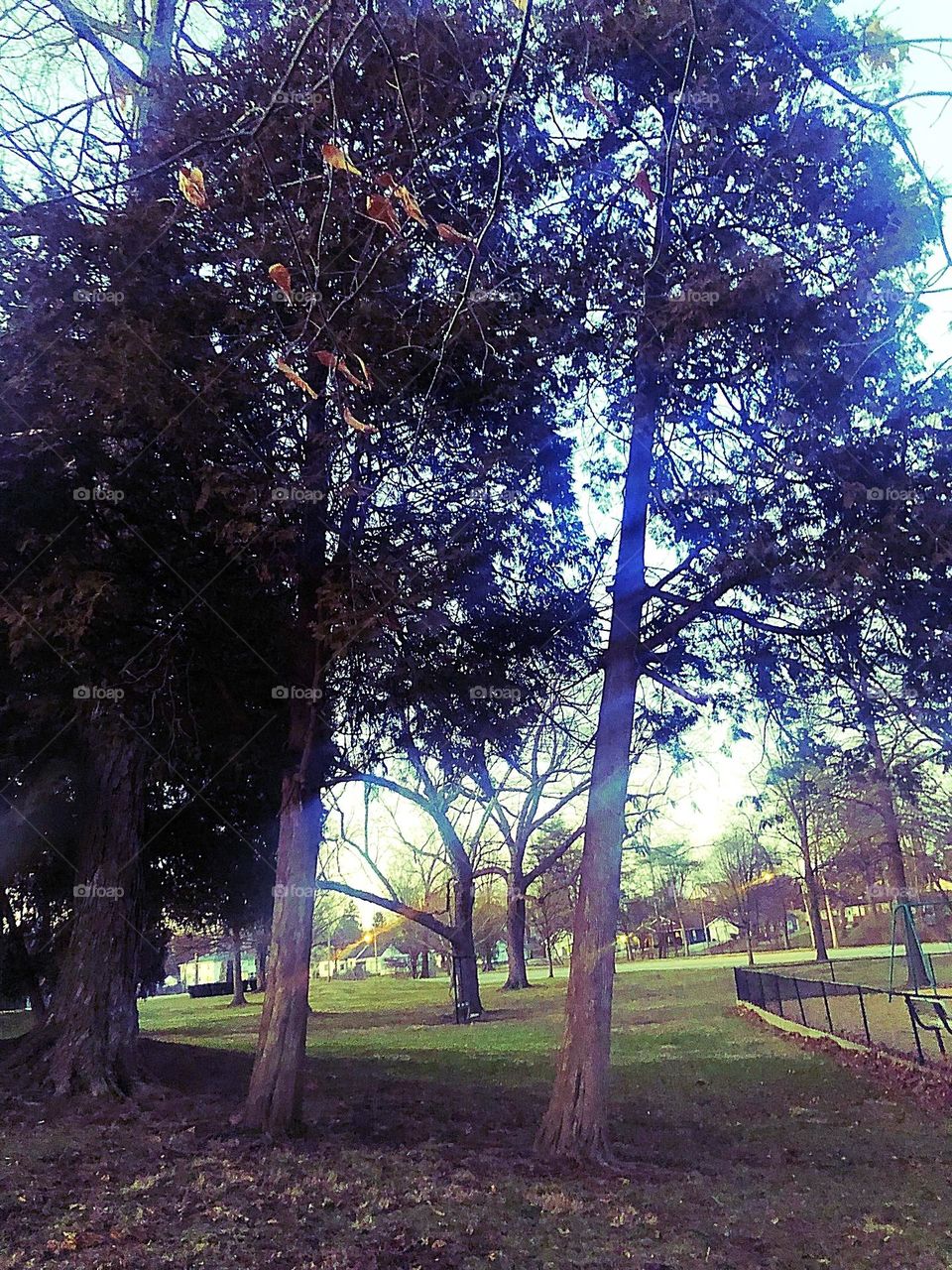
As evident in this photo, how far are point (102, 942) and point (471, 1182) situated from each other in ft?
15.0

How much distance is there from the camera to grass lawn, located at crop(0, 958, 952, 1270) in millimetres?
4617

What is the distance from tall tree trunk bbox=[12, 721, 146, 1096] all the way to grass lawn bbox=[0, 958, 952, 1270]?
0.60 metres

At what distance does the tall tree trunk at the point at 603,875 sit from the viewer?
6832 millimetres

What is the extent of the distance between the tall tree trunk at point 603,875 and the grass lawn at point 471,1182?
43 centimetres

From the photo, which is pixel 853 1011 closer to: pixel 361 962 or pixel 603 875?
pixel 603 875

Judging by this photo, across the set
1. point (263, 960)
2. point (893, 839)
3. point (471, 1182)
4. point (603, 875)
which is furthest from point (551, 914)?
point (471, 1182)

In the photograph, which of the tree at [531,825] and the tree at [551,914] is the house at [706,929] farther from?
the tree at [531,825]

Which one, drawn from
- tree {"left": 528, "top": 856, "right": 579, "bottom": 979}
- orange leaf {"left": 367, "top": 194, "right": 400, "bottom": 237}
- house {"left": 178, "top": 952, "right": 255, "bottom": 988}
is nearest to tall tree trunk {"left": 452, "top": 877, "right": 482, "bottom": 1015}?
tree {"left": 528, "top": 856, "right": 579, "bottom": 979}

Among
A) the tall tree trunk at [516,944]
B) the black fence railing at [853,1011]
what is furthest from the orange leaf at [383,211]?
the tall tree trunk at [516,944]

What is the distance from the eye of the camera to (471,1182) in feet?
19.2

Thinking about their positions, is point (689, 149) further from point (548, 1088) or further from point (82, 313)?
point (548, 1088)

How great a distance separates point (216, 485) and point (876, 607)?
524 cm

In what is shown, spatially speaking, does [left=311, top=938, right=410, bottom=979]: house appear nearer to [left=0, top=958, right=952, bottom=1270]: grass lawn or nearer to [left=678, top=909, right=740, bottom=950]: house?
[left=678, top=909, right=740, bottom=950]: house

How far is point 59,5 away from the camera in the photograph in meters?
9.55
